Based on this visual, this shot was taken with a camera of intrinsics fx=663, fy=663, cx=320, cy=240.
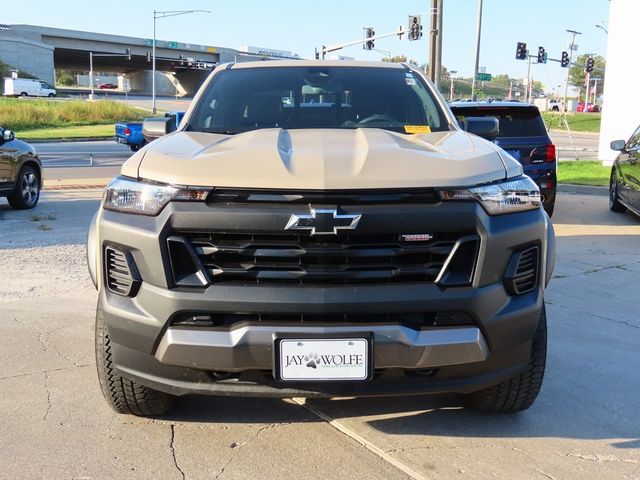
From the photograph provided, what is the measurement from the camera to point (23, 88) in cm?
6881

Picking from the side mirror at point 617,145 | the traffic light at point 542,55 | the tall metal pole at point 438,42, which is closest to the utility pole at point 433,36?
the tall metal pole at point 438,42

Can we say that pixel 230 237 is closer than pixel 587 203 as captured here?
Yes

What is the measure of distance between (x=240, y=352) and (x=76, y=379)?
5.65ft

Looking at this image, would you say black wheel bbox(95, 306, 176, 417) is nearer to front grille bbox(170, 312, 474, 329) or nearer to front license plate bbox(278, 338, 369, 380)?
front grille bbox(170, 312, 474, 329)

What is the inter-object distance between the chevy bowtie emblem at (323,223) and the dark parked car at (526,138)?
678 centimetres

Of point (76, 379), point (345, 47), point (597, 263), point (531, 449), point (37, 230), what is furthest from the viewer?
point (345, 47)

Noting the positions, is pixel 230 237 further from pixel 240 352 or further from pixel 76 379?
pixel 76 379

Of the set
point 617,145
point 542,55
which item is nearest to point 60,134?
point 617,145

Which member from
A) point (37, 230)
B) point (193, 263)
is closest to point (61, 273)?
point (37, 230)

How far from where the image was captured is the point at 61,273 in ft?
21.3

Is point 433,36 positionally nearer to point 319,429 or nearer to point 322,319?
point 319,429

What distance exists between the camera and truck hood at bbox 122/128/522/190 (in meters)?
2.76

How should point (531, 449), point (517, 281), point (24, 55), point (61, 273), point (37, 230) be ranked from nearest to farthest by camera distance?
point (517, 281)
point (531, 449)
point (61, 273)
point (37, 230)
point (24, 55)

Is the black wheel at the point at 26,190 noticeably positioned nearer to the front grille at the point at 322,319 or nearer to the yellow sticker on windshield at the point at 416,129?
the yellow sticker on windshield at the point at 416,129
